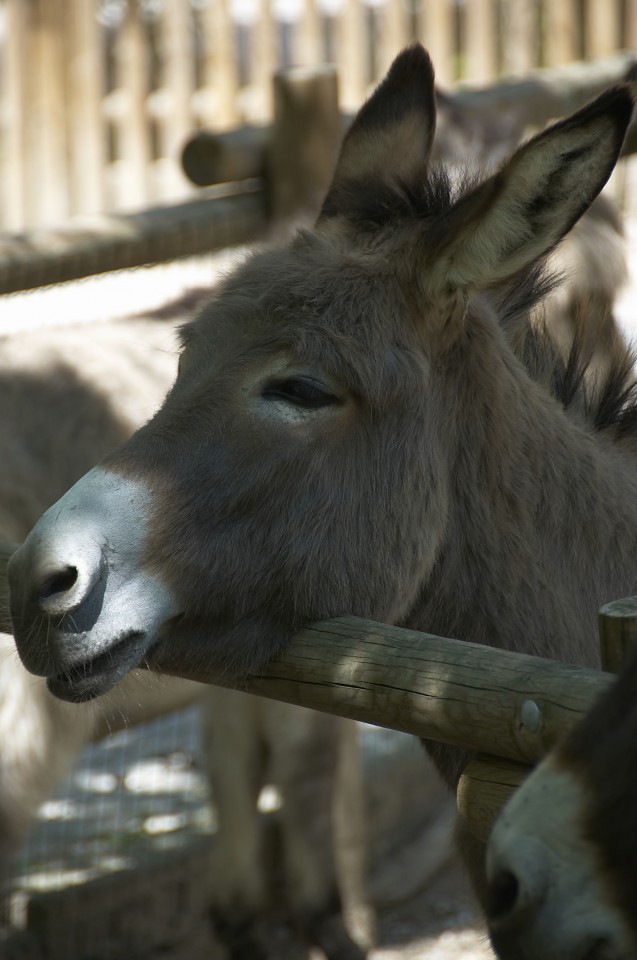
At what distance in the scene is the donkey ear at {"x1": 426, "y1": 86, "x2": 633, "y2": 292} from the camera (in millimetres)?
2152

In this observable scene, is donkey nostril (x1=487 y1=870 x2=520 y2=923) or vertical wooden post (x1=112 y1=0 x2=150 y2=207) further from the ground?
donkey nostril (x1=487 y1=870 x2=520 y2=923)

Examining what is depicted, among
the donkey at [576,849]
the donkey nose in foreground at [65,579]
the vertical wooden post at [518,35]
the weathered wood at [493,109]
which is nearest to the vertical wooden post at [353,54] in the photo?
the vertical wooden post at [518,35]

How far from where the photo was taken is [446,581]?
243 cm

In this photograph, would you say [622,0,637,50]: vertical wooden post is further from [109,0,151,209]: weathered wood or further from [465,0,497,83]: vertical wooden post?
[109,0,151,209]: weathered wood

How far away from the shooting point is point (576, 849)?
1357 millimetres

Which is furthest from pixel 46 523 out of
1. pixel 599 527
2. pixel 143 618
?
pixel 599 527

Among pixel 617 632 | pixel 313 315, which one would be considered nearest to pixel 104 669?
pixel 313 315

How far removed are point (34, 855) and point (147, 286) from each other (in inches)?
154

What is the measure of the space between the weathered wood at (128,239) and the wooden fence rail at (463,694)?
109 inches

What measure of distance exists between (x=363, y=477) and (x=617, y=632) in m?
0.82

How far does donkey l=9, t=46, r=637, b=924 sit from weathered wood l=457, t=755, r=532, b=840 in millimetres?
549

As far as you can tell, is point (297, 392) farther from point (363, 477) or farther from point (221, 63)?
point (221, 63)

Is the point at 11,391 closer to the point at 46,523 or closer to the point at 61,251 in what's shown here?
the point at 61,251

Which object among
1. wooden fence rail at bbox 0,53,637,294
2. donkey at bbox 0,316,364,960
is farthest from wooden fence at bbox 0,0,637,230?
donkey at bbox 0,316,364,960
